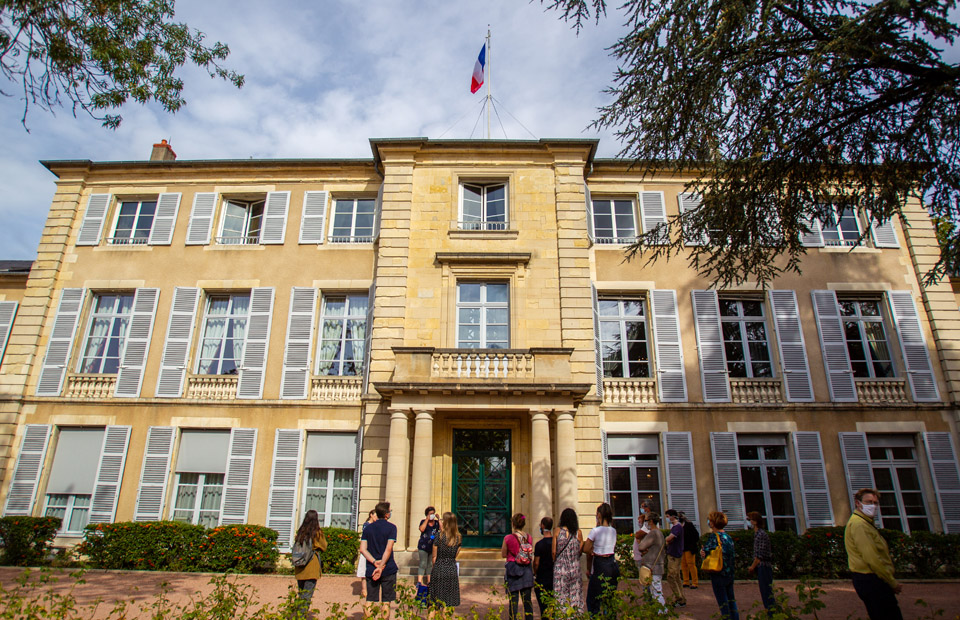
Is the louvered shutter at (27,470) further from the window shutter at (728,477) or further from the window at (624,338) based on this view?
the window shutter at (728,477)

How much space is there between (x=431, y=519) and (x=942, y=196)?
8.29 meters

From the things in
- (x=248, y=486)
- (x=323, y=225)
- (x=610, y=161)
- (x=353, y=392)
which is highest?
(x=610, y=161)

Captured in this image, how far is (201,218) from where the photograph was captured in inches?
610

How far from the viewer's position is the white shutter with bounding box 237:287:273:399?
13758mm

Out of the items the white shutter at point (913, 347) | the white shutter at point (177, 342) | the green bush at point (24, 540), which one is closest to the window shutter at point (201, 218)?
the white shutter at point (177, 342)

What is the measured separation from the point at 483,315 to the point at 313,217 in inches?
214

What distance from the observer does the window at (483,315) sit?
13.6m

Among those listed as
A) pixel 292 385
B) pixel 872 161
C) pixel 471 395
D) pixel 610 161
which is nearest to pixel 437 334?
pixel 471 395

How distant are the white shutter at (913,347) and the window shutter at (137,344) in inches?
732

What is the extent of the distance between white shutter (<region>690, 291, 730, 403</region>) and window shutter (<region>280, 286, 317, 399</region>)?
9.53 m

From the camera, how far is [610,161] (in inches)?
610

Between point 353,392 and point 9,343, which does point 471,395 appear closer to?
point 353,392

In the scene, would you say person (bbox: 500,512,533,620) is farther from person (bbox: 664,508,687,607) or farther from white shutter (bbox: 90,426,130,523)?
white shutter (bbox: 90,426,130,523)

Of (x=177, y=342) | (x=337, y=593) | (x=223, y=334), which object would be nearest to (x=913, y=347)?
(x=337, y=593)
